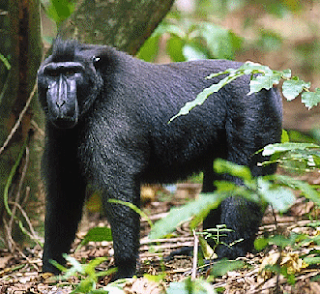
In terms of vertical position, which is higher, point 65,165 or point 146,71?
point 146,71

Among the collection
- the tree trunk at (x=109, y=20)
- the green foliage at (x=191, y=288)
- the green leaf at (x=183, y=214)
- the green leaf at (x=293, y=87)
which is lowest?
the green foliage at (x=191, y=288)

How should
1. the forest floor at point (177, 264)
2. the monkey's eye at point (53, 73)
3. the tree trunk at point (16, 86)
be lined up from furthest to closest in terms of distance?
the tree trunk at point (16, 86) < the monkey's eye at point (53, 73) < the forest floor at point (177, 264)

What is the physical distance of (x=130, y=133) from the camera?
4.51 meters

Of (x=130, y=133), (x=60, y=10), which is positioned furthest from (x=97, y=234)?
(x=60, y=10)

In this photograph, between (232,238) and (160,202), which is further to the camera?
(160,202)

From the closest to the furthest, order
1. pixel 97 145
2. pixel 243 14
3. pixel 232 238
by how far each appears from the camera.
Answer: pixel 97 145
pixel 232 238
pixel 243 14

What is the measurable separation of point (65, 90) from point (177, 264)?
176cm

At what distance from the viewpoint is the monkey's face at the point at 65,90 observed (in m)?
4.29

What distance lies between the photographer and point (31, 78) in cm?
542

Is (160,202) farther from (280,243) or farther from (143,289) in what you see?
(280,243)

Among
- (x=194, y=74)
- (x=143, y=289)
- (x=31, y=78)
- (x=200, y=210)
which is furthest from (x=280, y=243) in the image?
(x=31, y=78)

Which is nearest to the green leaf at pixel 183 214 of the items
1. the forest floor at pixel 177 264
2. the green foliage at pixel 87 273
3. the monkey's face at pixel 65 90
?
the forest floor at pixel 177 264

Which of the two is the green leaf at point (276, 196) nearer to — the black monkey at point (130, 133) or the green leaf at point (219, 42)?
the black monkey at point (130, 133)

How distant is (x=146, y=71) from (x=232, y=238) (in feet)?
5.24
